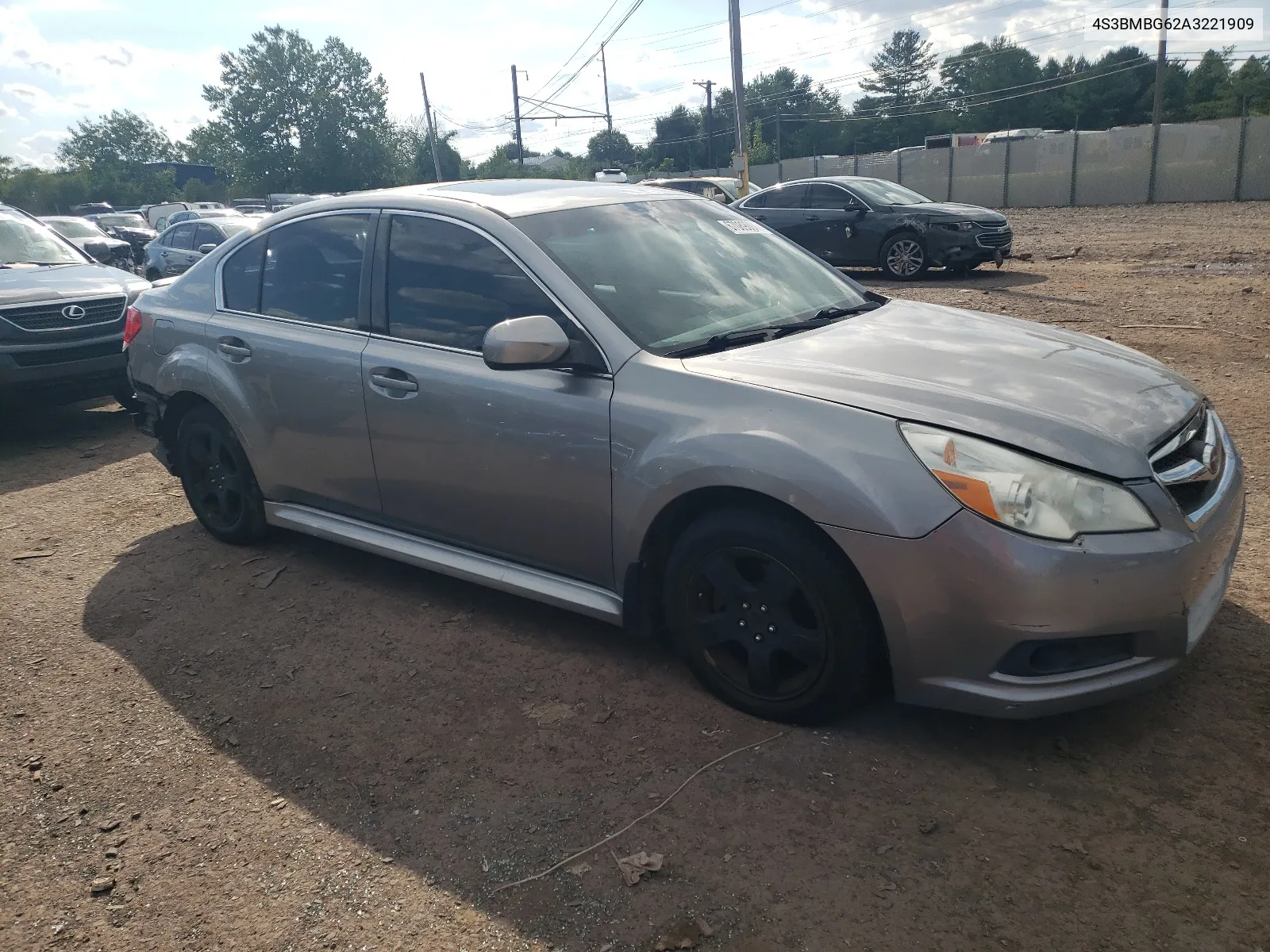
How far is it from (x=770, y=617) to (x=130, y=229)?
107 ft

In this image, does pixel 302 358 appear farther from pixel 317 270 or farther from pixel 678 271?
pixel 678 271

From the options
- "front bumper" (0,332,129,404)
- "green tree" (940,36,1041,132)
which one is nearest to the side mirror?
"front bumper" (0,332,129,404)

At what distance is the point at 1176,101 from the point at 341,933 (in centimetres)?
7100

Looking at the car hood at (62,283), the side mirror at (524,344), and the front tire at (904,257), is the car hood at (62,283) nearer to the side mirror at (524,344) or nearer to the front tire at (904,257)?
the side mirror at (524,344)

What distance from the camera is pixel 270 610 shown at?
170 inches

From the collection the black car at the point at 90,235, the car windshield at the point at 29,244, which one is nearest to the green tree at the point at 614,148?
the black car at the point at 90,235

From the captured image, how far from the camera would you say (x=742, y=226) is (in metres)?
4.36

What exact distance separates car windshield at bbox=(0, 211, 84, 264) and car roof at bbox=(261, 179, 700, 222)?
214 inches

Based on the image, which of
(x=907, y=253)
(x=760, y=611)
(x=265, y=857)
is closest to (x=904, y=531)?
(x=760, y=611)

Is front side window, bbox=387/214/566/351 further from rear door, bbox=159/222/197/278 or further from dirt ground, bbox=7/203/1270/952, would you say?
rear door, bbox=159/222/197/278

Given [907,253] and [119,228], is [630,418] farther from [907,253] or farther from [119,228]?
[119,228]

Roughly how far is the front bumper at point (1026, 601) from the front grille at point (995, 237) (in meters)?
12.0

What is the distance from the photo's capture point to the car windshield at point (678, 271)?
3479 millimetres

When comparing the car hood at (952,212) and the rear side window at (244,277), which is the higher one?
the rear side window at (244,277)
